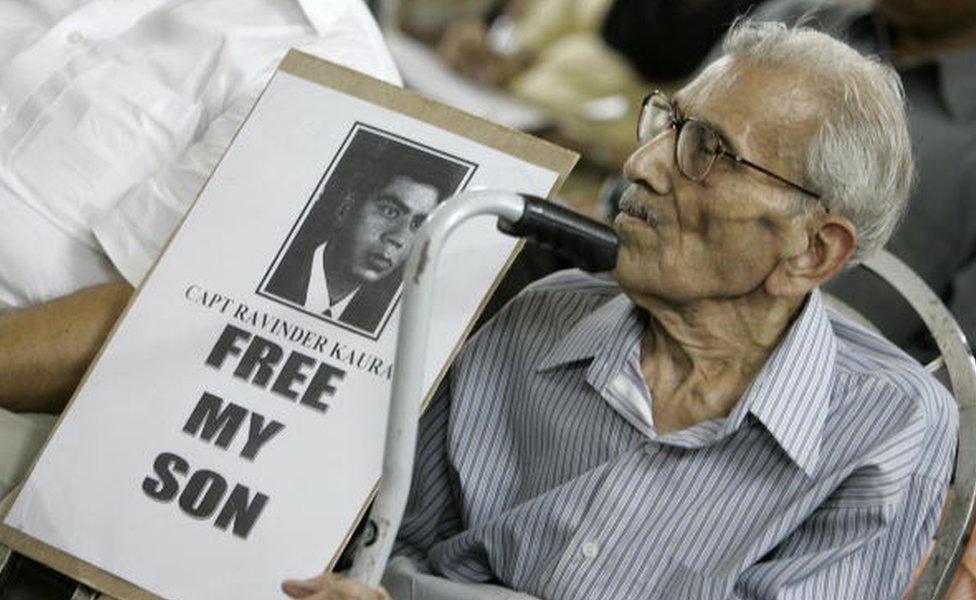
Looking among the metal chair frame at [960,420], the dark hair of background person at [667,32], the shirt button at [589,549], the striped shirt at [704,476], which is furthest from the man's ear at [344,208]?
the dark hair of background person at [667,32]

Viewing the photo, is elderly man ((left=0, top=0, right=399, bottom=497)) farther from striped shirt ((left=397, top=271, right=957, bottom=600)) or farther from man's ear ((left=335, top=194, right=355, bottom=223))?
striped shirt ((left=397, top=271, right=957, bottom=600))

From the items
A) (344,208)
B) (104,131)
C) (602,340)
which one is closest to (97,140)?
(104,131)

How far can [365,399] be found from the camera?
1.37 m

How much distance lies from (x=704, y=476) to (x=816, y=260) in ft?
0.71

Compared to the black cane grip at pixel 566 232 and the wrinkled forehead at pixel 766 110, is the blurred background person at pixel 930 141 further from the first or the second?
the black cane grip at pixel 566 232

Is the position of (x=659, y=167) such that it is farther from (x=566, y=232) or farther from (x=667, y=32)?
(x=667, y=32)

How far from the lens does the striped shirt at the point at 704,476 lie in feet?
4.55

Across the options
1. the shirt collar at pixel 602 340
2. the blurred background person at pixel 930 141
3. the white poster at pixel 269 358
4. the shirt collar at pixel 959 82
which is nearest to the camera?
the white poster at pixel 269 358

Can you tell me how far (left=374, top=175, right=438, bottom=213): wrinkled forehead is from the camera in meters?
1.43

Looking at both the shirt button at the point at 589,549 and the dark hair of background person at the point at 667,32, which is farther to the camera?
the dark hair of background person at the point at 667,32

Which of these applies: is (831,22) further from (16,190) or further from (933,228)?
(16,190)

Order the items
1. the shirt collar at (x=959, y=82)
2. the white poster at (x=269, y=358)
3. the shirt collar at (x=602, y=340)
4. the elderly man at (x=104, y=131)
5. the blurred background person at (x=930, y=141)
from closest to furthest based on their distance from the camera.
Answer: the white poster at (x=269, y=358), the shirt collar at (x=602, y=340), the elderly man at (x=104, y=131), the blurred background person at (x=930, y=141), the shirt collar at (x=959, y=82)

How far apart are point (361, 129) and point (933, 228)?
1.25 metres

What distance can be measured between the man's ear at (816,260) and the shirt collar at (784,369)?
0.03 m
